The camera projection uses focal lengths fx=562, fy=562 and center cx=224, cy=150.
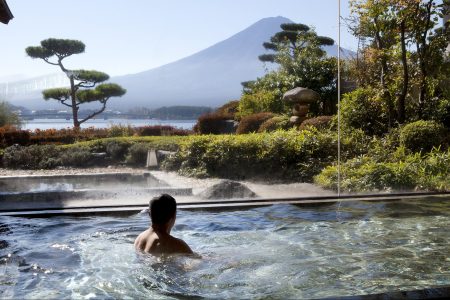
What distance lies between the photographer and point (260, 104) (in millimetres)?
11648

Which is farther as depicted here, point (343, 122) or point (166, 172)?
point (343, 122)

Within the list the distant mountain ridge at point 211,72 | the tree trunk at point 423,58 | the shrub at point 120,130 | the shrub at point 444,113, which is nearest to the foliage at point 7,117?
the shrub at point 120,130

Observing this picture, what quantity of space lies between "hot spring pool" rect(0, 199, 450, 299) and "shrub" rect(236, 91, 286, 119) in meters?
6.66

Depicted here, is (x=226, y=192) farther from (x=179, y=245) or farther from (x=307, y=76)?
(x=307, y=76)

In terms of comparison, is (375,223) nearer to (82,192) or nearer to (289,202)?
(289,202)

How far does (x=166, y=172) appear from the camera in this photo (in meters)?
8.30

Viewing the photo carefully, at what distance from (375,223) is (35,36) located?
31.8 ft

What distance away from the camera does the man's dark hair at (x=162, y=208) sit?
3.12m

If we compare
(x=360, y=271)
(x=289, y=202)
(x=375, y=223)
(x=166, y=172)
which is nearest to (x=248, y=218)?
(x=289, y=202)

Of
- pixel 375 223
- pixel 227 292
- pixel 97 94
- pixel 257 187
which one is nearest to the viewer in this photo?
pixel 227 292

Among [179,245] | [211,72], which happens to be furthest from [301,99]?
[211,72]

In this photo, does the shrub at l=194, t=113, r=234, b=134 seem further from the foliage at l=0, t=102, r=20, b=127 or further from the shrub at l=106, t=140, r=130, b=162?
the foliage at l=0, t=102, r=20, b=127

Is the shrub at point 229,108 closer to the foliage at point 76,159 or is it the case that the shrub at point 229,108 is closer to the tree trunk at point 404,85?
the foliage at point 76,159

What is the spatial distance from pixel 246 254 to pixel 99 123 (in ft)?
29.4
